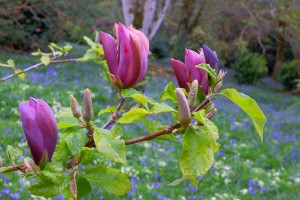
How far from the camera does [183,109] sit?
552 mm

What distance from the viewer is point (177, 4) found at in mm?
14961

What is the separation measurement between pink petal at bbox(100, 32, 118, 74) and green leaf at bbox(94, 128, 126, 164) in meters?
0.10

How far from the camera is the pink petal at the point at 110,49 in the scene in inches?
23.9

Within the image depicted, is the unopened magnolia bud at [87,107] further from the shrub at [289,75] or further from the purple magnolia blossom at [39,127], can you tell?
the shrub at [289,75]

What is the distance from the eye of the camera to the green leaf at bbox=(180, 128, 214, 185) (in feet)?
1.90

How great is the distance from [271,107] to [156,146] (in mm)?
6515

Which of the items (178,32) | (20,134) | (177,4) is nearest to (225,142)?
(20,134)

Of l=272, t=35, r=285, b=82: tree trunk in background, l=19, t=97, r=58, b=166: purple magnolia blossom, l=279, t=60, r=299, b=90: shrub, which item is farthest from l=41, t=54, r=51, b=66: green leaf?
l=272, t=35, r=285, b=82: tree trunk in background

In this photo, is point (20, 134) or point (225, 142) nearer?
point (20, 134)

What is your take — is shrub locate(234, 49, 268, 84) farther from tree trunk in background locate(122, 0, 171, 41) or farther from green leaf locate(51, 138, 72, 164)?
green leaf locate(51, 138, 72, 164)

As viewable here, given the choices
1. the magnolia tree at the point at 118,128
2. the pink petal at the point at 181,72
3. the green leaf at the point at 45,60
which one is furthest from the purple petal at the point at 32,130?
the green leaf at the point at 45,60

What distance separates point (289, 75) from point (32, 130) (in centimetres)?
1525

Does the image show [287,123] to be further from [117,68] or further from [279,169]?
[117,68]

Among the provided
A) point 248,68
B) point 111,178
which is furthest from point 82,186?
point 248,68
